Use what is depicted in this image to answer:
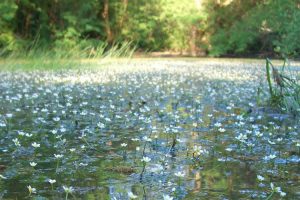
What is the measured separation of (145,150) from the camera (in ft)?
14.2

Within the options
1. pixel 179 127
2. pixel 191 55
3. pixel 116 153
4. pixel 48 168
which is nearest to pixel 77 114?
pixel 179 127

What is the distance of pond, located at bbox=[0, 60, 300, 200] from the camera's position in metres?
3.14

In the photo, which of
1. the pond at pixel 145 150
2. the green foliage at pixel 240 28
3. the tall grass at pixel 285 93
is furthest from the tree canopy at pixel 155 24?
the tall grass at pixel 285 93

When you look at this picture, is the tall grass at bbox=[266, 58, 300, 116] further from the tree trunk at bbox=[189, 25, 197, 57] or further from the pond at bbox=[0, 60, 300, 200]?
the tree trunk at bbox=[189, 25, 197, 57]

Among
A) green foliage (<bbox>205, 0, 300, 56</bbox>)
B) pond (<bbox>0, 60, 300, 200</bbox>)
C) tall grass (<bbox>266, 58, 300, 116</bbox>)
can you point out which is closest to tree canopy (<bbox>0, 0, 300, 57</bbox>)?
green foliage (<bbox>205, 0, 300, 56</bbox>)

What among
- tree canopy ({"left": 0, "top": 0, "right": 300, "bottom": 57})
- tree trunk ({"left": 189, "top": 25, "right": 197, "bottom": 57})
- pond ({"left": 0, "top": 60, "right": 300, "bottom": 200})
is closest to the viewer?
pond ({"left": 0, "top": 60, "right": 300, "bottom": 200})

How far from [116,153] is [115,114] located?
87.7 inches

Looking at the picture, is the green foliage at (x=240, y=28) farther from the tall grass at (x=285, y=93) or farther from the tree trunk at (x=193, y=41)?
the tall grass at (x=285, y=93)

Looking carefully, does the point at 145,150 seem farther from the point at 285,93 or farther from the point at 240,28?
the point at 240,28

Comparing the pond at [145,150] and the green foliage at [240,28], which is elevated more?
the green foliage at [240,28]

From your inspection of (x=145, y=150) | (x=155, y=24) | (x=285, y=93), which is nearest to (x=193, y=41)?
(x=155, y=24)

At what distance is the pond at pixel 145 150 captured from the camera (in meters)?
3.14

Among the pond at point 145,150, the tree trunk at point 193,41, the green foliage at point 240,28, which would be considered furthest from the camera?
the tree trunk at point 193,41

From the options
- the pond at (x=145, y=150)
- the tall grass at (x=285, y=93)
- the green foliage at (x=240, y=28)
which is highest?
the green foliage at (x=240, y=28)
